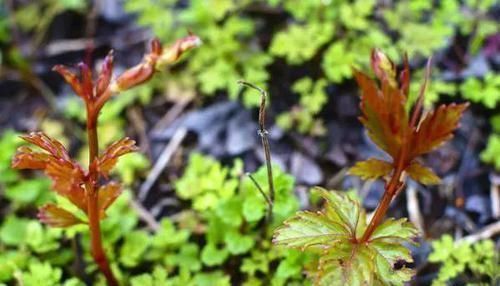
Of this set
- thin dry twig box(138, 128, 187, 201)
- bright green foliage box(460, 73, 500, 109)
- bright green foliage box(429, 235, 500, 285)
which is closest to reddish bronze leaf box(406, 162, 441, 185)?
bright green foliage box(429, 235, 500, 285)

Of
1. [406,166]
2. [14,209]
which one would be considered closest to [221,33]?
[14,209]

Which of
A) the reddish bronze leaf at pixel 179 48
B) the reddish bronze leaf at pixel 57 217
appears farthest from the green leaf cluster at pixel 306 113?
the reddish bronze leaf at pixel 57 217

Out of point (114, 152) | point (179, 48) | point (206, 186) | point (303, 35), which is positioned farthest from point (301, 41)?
point (114, 152)

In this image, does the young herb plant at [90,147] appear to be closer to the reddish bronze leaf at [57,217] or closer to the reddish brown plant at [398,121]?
the reddish bronze leaf at [57,217]

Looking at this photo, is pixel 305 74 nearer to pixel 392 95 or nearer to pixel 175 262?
pixel 175 262

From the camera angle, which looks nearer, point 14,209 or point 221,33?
point 14,209

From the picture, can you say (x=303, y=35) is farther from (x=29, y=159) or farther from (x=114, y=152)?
(x=29, y=159)
